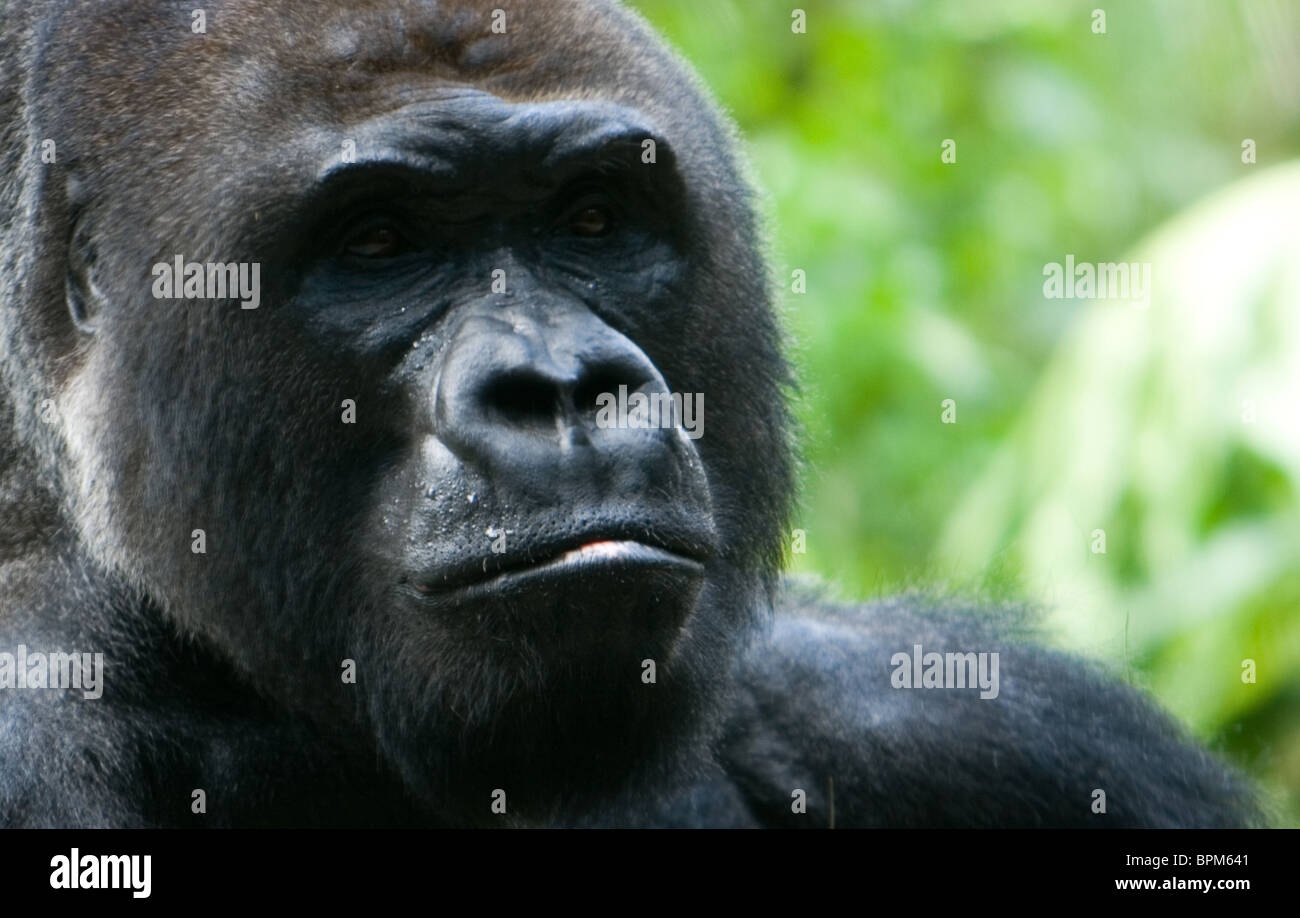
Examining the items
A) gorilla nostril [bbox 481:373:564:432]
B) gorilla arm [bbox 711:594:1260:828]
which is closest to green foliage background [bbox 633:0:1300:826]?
gorilla arm [bbox 711:594:1260:828]

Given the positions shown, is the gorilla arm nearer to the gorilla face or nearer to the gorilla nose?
the gorilla face

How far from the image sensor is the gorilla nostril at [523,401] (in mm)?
3041

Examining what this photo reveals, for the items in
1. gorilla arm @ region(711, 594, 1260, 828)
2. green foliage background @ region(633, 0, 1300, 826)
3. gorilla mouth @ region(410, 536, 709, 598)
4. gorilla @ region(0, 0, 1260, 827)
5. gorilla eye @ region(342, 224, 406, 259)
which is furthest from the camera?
green foliage background @ region(633, 0, 1300, 826)

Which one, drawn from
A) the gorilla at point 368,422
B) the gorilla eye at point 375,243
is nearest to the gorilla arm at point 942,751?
the gorilla at point 368,422

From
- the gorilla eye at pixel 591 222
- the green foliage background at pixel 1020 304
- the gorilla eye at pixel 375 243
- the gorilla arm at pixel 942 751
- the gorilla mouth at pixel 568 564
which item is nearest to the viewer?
the gorilla mouth at pixel 568 564

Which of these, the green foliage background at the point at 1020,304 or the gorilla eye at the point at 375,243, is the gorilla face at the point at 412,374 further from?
the green foliage background at the point at 1020,304

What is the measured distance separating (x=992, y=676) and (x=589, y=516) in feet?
6.64

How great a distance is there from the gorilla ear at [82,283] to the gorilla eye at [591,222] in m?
0.98

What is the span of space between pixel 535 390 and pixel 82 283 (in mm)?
1133

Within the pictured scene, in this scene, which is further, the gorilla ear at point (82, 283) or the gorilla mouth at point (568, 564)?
the gorilla ear at point (82, 283)

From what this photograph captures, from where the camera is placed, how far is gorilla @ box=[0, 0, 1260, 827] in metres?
3.09

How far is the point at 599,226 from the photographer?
3.58 meters

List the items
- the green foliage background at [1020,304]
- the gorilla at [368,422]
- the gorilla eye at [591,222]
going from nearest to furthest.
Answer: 1. the gorilla at [368,422]
2. the gorilla eye at [591,222]
3. the green foliage background at [1020,304]

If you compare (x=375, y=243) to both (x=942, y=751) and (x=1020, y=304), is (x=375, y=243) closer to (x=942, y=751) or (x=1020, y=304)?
(x=942, y=751)
